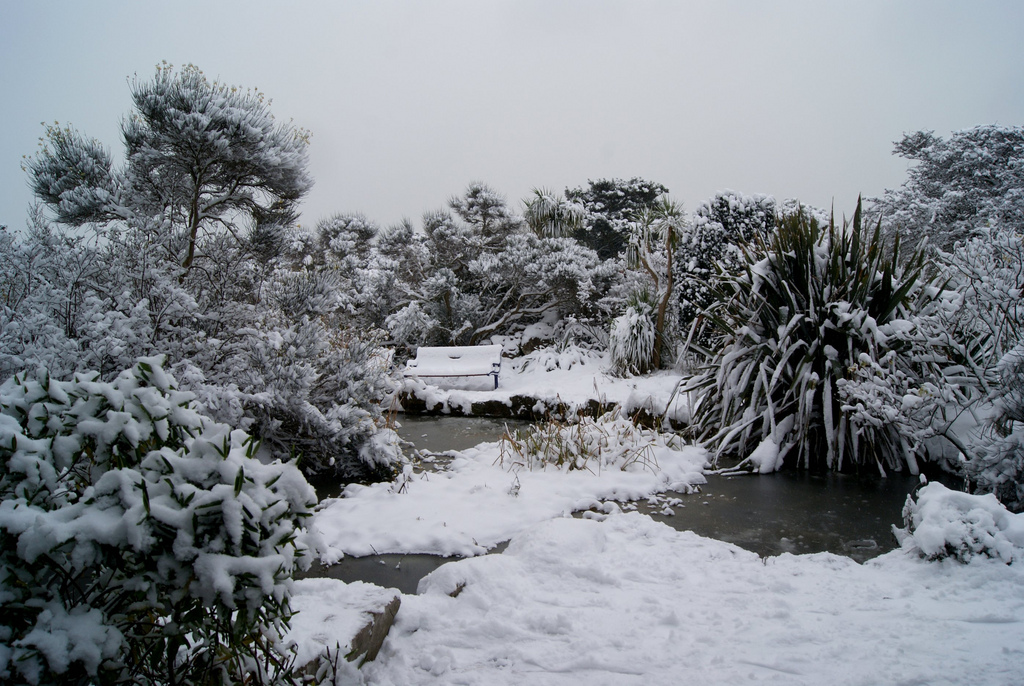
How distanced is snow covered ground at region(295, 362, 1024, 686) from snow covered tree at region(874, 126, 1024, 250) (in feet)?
51.3

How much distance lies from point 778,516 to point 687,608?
4.20ft

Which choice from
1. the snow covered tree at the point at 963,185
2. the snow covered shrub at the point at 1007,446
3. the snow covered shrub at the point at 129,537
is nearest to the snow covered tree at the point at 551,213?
the snow covered tree at the point at 963,185

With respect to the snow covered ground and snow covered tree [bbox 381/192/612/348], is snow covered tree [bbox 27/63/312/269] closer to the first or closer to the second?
the snow covered ground

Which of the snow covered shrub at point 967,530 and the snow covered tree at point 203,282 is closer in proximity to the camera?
the snow covered shrub at point 967,530

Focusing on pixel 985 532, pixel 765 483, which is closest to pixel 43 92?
pixel 765 483

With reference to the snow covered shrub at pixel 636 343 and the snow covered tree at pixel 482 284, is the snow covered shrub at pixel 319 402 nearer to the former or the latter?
the snow covered shrub at pixel 636 343

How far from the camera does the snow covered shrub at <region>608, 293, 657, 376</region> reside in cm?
736

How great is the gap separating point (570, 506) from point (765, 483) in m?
1.27

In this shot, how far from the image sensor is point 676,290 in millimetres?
7188

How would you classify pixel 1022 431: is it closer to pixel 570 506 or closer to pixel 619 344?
pixel 570 506

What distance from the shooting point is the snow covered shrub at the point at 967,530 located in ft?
6.19

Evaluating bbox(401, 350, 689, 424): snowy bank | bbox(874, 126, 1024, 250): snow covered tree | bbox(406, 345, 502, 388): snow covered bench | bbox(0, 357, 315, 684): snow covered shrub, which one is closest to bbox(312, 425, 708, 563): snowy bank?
bbox(401, 350, 689, 424): snowy bank

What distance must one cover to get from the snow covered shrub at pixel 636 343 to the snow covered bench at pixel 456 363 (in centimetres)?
180

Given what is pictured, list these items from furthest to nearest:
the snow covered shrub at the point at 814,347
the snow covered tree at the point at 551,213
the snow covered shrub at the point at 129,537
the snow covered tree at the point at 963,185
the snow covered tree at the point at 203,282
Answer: the snow covered tree at the point at 963,185, the snow covered tree at the point at 551,213, the snow covered shrub at the point at 814,347, the snow covered tree at the point at 203,282, the snow covered shrub at the point at 129,537
